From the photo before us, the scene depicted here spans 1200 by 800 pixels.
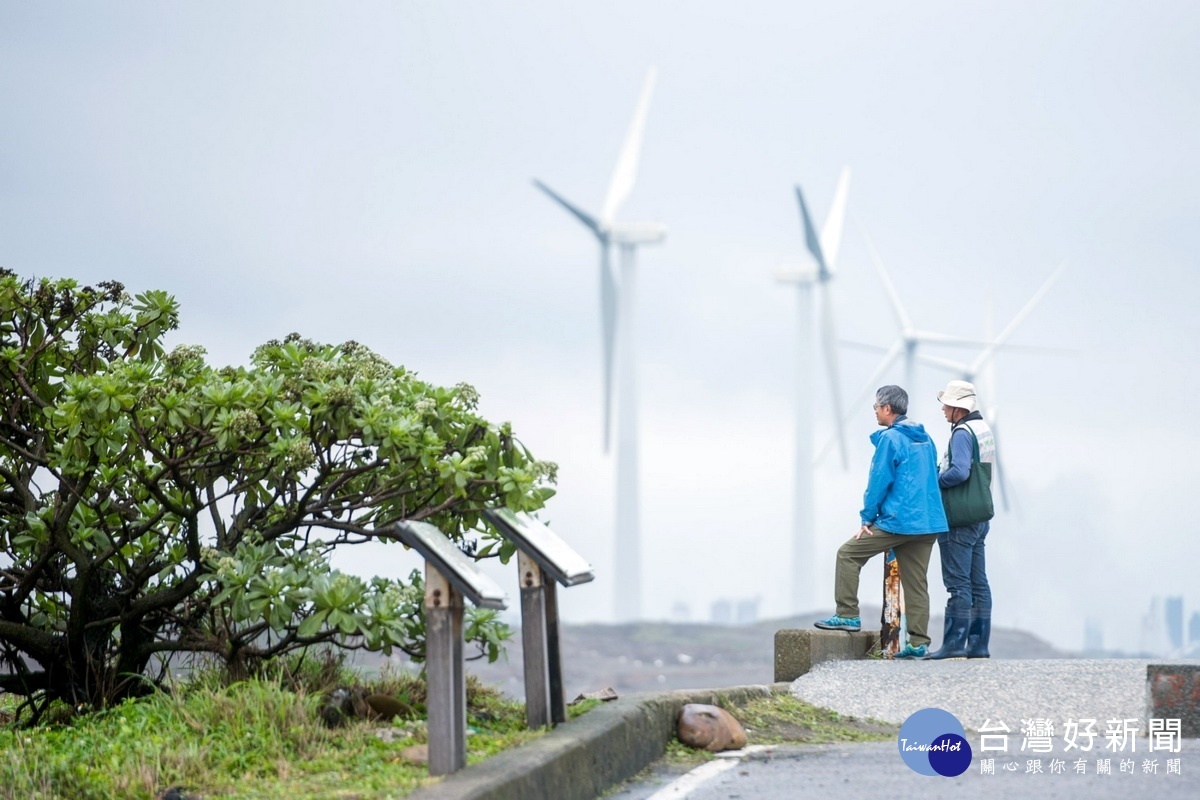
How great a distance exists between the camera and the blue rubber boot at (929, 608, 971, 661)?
384 inches

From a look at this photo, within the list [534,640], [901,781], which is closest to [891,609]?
[901,781]

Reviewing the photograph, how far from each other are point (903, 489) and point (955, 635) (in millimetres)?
1272

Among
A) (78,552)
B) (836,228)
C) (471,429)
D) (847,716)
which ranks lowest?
(847,716)

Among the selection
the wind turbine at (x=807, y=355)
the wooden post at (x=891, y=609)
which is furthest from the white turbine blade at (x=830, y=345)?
the wooden post at (x=891, y=609)

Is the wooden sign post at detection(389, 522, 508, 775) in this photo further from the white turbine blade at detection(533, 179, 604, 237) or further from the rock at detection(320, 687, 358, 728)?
the white turbine blade at detection(533, 179, 604, 237)

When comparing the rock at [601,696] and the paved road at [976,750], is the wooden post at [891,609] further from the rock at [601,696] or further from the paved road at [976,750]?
the rock at [601,696]

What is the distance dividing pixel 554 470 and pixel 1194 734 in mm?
3808

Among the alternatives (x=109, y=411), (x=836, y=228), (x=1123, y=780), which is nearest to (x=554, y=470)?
(x=109, y=411)

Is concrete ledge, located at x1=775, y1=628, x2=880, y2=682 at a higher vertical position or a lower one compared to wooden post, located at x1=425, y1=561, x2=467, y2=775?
lower

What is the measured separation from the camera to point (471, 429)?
723 centimetres

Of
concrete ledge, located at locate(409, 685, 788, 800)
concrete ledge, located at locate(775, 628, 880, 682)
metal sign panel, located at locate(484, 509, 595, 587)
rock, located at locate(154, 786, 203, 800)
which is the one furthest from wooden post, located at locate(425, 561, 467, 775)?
concrete ledge, located at locate(775, 628, 880, 682)

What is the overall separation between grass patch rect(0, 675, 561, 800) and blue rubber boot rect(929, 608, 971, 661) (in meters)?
3.92

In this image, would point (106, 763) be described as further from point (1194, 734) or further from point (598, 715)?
point (1194, 734)

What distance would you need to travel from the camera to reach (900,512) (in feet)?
30.7
